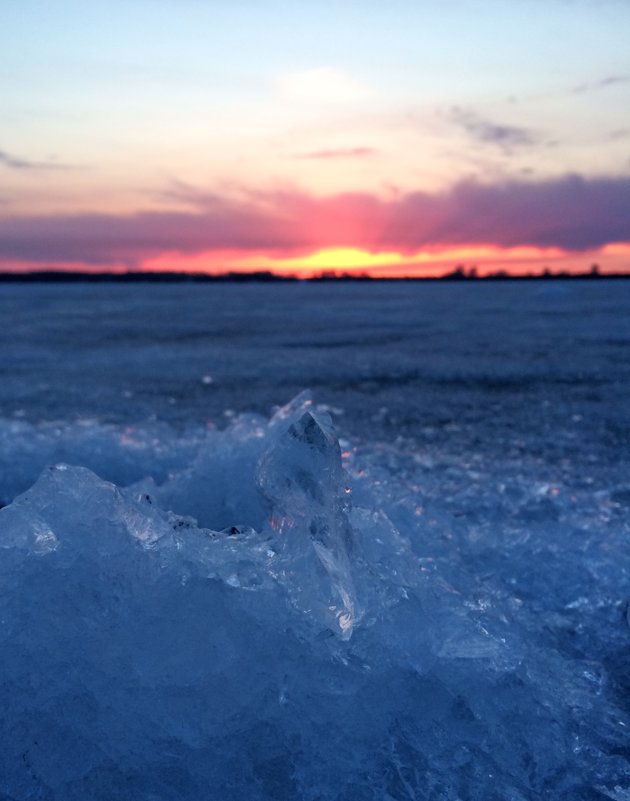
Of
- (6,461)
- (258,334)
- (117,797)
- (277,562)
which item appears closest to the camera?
(117,797)

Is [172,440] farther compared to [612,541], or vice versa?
[172,440]

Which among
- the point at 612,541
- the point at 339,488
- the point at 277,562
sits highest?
the point at 339,488

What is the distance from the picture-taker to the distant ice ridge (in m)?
1.96

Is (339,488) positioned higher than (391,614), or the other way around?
(339,488)

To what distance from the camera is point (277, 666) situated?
2.10m

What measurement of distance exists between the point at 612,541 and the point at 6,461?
134 inches

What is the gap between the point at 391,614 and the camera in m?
2.28

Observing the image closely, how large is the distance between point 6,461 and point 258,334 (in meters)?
11.4

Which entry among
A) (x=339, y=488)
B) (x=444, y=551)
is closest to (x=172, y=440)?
(x=444, y=551)

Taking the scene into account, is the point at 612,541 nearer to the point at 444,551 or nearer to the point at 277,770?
the point at 444,551

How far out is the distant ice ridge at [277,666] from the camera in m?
1.96

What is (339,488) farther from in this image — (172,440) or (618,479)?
(172,440)

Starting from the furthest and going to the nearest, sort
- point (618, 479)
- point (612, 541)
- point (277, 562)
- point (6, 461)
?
point (6, 461)
point (618, 479)
point (612, 541)
point (277, 562)

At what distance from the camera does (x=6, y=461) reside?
4.80 meters
